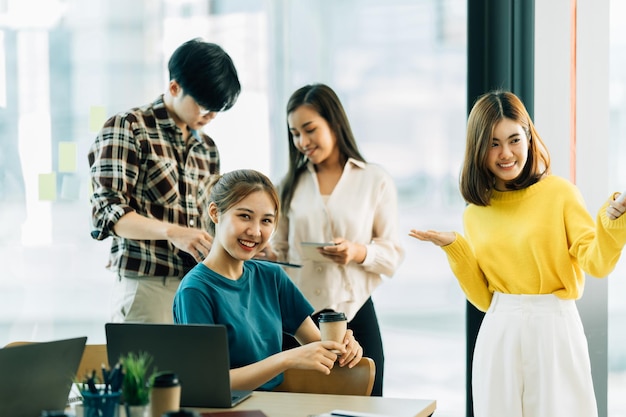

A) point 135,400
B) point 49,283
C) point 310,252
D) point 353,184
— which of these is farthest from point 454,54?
point 135,400

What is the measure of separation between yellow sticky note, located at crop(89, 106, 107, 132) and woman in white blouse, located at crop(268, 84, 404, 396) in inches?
52.3

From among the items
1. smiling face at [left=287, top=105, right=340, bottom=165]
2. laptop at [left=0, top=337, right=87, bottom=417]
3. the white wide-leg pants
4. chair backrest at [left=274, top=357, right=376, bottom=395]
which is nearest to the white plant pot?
laptop at [left=0, top=337, right=87, bottom=417]

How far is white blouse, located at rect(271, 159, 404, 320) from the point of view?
297cm

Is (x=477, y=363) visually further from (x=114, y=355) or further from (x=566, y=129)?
(x=114, y=355)

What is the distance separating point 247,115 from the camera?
156 inches

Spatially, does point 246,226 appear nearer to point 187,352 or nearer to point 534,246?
point 187,352

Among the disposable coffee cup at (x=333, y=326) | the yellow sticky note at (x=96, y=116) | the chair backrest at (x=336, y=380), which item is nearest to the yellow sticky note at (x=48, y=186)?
the yellow sticky note at (x=96, y=116)

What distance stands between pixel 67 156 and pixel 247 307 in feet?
7.08

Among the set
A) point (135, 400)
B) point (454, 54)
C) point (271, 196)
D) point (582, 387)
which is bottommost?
point (582, 387)

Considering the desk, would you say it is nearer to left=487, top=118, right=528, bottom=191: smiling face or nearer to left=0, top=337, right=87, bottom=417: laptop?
left=0, top=337, right=87, bottom=417: laptop

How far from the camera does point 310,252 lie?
9.59 ft

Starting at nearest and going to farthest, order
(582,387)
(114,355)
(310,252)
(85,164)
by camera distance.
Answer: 1. (114,355)
2. (582,387)
3. (310,252)
4. (85,164)

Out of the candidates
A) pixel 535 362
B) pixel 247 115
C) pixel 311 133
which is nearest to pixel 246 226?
pixel 311 133

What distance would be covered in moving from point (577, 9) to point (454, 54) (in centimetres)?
64
